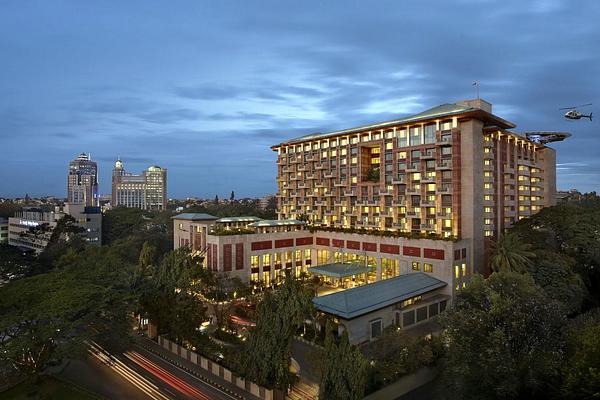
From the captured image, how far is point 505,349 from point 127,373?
108ft

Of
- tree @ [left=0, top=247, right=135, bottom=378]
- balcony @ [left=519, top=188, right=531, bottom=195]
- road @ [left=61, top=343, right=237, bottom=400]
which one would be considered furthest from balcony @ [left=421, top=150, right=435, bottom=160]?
tree @ [left=0, top=247, right=135, bottom=378]

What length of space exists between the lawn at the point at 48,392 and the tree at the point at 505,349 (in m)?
29.2

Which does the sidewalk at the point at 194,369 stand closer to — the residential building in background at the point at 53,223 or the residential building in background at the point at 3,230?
the residential building in background at the point at 53,223

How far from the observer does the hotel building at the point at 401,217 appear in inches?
2192

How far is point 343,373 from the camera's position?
26.3m

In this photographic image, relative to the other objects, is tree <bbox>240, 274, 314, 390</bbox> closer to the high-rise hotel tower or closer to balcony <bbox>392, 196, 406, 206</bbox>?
the high-rise hotel tower

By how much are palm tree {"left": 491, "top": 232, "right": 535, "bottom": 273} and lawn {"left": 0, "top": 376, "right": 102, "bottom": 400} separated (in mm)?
48890

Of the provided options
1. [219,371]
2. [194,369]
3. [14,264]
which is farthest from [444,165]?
[14,264]

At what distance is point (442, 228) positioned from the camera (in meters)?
61.0

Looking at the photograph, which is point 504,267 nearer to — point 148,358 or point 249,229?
point 249,229

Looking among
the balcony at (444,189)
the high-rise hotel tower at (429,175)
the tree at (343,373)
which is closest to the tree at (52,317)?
the tree at (343,373)

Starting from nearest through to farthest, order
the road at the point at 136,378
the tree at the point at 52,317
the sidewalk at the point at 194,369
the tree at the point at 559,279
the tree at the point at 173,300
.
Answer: the tree at the point at 52,317 → the road at the point at 136,378 → the sidewalk at the point at 194,369 → the tree at the point at 173,300 → the tree at the point at 559,279

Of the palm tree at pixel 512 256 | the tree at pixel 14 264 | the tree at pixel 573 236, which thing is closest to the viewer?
the palm tree at pixel 512 256

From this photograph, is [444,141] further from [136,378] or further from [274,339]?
[136,378]
